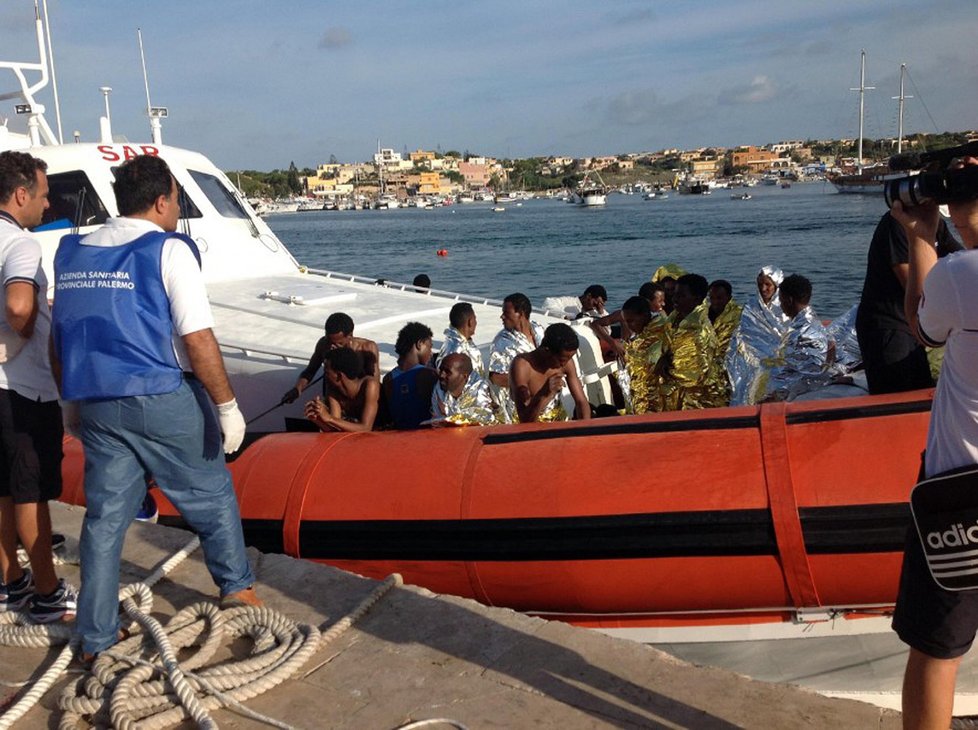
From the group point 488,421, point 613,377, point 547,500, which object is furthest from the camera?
point 613,377

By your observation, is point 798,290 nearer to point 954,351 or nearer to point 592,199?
point 954,351

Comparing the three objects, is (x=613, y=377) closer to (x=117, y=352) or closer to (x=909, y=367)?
(x=909, y=367)

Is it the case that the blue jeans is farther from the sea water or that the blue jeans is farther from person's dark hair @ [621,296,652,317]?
the sea water

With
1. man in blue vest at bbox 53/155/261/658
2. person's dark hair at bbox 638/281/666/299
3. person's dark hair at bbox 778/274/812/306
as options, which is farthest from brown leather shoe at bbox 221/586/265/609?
person's dark hair at bbox 638/281/666/299

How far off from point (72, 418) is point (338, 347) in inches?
87.5

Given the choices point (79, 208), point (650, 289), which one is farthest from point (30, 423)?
point (650, 289)

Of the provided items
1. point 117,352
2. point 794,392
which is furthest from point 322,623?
point 794,392

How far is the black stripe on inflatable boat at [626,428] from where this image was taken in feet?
11.9

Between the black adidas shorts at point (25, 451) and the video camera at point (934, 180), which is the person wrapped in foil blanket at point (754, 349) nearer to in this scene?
the video camera at point (934, 180)

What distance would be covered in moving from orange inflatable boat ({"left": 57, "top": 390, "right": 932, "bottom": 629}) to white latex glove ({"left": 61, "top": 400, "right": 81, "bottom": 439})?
1.30m

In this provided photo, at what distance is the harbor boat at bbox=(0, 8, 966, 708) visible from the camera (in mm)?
3309

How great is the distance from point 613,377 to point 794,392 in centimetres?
183

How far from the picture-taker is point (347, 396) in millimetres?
4949

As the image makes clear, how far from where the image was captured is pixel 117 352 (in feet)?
8.96
